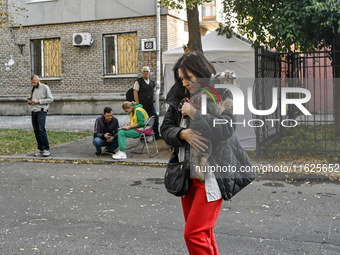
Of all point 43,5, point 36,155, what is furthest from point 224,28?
point 43,5

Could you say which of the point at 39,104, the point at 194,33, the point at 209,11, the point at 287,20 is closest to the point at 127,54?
the point at 209,11

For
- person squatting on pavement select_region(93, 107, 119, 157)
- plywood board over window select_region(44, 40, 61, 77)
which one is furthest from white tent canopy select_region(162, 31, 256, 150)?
plywood board over window select_region(44, 40, 61, 77)

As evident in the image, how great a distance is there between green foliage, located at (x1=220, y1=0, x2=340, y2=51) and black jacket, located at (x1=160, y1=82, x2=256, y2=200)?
639cm

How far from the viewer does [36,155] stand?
1024 cm

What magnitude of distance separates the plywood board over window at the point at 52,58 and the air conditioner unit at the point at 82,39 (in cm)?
140

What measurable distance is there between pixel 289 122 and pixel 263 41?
2.91m

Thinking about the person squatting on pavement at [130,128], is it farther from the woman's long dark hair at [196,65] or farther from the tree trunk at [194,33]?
the woman's long dark hair at [196,65]

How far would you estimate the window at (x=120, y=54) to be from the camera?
20.2 meters

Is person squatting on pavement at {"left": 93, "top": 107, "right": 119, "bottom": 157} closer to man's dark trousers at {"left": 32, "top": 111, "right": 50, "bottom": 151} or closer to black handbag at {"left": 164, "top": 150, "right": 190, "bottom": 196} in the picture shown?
man's dark trousers at {"left": 32, "top": 111, "right": 50, "bottom": 151}

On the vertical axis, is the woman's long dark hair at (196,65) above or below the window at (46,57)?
below

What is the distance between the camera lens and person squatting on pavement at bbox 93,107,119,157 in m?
9.91

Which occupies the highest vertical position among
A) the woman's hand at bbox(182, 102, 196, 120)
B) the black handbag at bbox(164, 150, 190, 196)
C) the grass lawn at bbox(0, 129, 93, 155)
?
the woman's hand at bbox(182, 102, 196, 120)

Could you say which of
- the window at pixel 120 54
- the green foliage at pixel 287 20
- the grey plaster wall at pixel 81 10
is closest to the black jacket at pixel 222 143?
the green foliage at pixel 287 20

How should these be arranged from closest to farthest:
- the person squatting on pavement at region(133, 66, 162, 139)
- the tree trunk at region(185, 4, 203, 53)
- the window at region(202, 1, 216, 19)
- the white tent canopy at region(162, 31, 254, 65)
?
1. the white tent canopy at region(162, 31, 254, 65)
2. the tree trunk at region(185, 4, 203, 53)
3. the person squatting on pavement at region(133, 66, 162, 139)
4. the window at region(202, 1, 216, 19)
